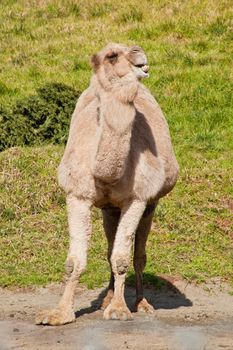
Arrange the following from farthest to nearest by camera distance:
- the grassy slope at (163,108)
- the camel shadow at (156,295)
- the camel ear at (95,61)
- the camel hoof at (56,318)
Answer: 1. the grassy slope at (163,108)
2. the camel shadow at (156,295)
3. the camel hoof at (56,318)
4. the camel ear at (95,61)

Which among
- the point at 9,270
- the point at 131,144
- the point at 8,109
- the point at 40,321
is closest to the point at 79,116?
the point at 131,144

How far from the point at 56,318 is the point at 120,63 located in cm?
201

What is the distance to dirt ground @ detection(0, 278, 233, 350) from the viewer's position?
7.28 metres

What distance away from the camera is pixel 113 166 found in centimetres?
736

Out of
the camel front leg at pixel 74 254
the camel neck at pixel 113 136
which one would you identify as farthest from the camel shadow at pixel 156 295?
the camel neck at pixel 113 136

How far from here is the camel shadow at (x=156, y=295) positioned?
9.09 metres

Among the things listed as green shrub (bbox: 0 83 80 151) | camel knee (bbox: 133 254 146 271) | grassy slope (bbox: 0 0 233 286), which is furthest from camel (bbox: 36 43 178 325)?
green shrub (bbox: 0 83 80 151)

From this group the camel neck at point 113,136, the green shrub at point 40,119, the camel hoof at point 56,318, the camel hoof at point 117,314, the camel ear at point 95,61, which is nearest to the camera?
the camel neck at point 113,136

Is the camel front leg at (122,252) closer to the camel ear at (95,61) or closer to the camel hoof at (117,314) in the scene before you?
the camel hoof at (117,314)

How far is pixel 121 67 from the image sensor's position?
23.8ft

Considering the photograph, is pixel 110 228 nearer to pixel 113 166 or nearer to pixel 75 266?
pixel 75 266

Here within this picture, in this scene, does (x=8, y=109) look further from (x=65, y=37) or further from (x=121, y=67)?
Result: (x=121, y=67)

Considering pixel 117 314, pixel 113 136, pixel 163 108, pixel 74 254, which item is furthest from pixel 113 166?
pixel 163 108

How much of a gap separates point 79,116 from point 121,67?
105 cm
